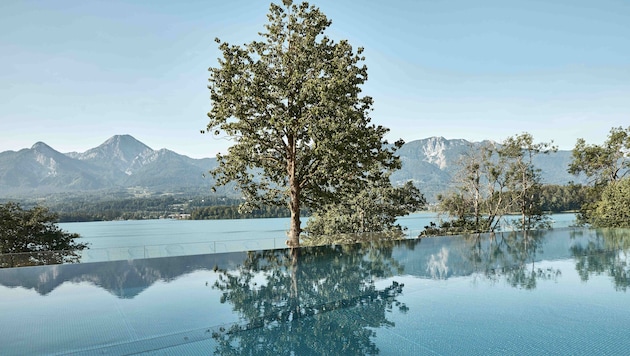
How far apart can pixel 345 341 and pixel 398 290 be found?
300cm

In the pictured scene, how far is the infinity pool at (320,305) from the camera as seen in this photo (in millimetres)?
4965

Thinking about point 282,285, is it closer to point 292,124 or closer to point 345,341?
point 345,341

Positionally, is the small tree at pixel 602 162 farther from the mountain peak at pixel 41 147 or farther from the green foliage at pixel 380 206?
the mountain peak at pixel 41 147

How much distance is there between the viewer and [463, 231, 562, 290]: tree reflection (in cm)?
901

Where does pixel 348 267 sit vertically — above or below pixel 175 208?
below

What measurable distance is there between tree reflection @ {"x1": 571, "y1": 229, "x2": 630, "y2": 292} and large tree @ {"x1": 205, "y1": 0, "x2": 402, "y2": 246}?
18.6 ft

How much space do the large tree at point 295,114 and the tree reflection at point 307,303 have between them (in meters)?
2.71

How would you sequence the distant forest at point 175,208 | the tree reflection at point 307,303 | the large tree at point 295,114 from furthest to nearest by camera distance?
the distant forest at point 175,208
the large tree at point 295,114
the tree reflection at point 307,303

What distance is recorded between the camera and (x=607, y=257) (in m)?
11.7

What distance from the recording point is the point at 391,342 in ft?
16.3

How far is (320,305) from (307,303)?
0.23 metres

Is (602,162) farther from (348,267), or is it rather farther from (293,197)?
(348,267)

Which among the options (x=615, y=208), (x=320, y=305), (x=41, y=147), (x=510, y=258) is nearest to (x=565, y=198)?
Result: (x=615, y=208)

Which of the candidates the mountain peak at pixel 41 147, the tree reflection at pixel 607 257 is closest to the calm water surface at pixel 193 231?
the tree reflection at pixel 607 257
